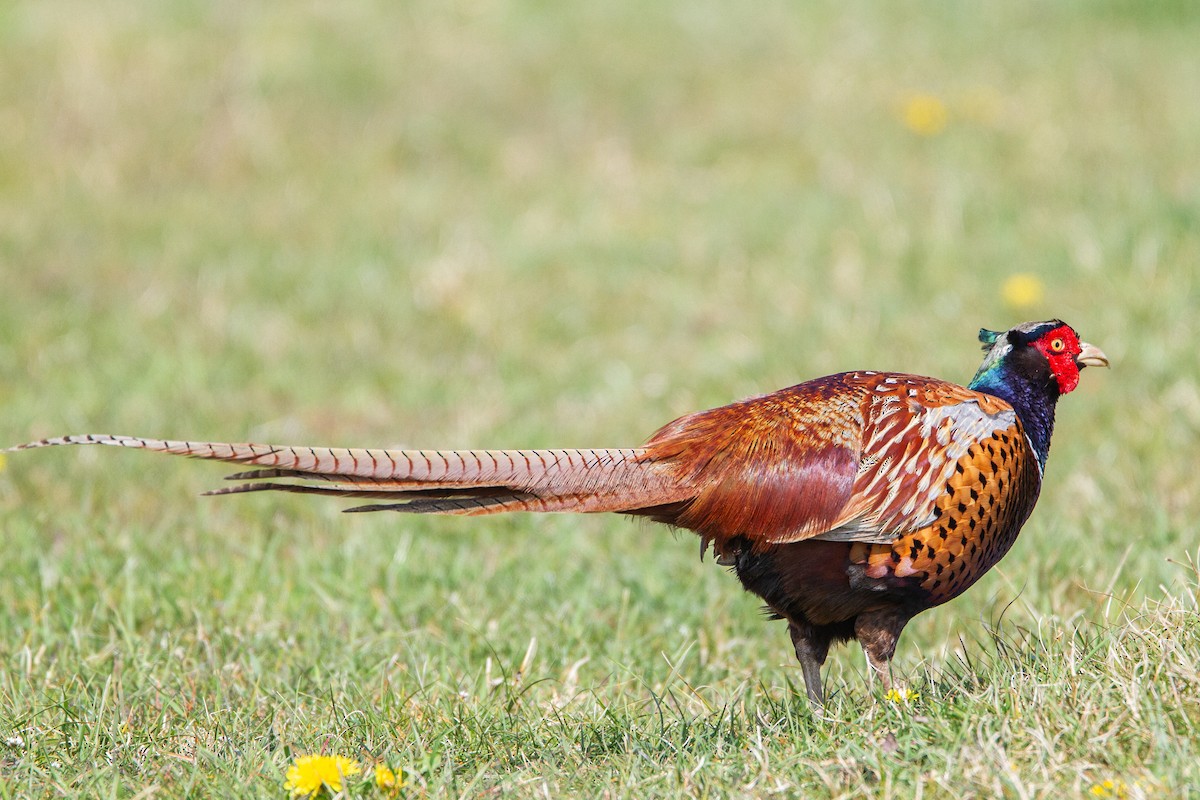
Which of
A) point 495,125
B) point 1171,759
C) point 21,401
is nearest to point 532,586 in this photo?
point 1171,759

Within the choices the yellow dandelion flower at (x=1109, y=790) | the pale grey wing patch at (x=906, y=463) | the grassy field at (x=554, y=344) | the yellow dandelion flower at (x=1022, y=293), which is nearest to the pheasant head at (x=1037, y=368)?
the pale grey wing patch at (x=906, y=463)

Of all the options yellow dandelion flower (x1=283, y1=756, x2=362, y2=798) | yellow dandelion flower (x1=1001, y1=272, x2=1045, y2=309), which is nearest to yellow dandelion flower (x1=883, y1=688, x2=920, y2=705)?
yellow dandelion flower (x1=283, y1=756, x2=362, y2=798)

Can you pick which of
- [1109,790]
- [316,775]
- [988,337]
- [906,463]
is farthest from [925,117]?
[316,775]

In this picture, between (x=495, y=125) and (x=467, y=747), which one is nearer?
(x=467, y=747)

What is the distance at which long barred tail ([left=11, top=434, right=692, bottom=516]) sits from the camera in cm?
244

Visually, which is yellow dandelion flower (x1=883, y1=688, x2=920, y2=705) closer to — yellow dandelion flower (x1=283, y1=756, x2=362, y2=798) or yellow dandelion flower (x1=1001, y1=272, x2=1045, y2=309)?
yellow dandelion flower (x1=283, y1=756, x2=362, y2=798)

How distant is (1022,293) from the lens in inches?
218

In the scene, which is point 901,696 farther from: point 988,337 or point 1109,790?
point 988,337

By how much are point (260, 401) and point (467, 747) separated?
3097 mm

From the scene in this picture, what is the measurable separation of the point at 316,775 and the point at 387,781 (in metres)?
0.12

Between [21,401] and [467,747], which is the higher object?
[21,401]

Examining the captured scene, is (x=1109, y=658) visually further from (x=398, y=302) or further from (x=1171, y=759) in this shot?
(x=398, y=302)

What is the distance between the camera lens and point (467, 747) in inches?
101

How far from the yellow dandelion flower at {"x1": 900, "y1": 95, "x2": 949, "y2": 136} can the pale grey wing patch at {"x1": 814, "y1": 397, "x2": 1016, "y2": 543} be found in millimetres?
5087
